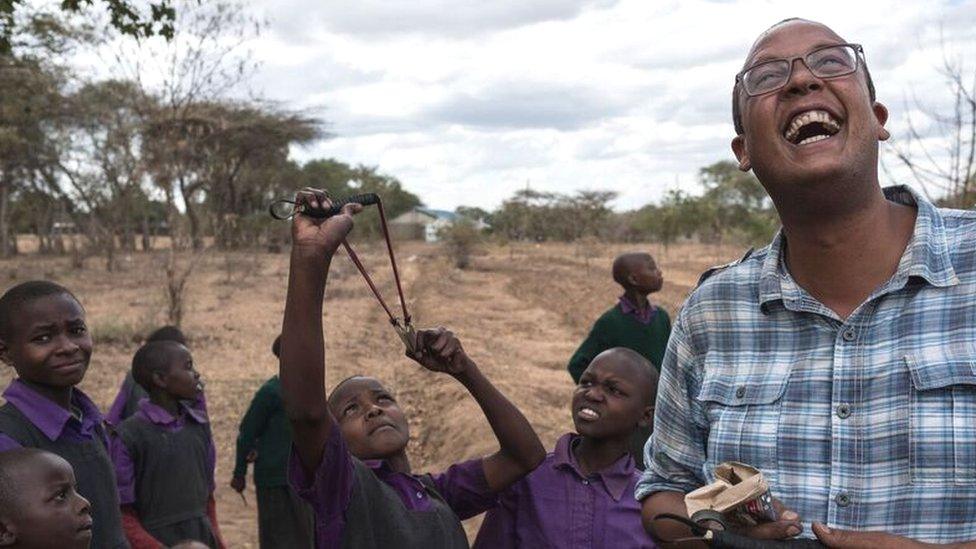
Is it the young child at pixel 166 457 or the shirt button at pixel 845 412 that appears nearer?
the shirt button at pixel 845 412

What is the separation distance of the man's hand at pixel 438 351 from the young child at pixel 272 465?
2765mm

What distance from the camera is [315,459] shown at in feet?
7.64

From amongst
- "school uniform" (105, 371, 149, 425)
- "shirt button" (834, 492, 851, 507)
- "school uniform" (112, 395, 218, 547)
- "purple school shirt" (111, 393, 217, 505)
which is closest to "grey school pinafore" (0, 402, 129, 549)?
"purple school shirt" (111, 393, 217, 505)

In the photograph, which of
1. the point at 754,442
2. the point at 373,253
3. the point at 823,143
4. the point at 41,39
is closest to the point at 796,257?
the point at 823,143

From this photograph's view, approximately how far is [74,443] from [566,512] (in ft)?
4.72

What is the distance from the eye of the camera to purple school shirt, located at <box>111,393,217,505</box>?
396cm

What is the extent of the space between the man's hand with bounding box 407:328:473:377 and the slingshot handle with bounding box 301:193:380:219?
1.49ft

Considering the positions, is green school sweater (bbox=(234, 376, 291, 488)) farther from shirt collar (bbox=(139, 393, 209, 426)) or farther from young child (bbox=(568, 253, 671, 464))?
young child (bbox=(568, 253, 671, 464))

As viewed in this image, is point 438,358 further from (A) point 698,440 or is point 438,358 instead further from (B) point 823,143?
(B) point 823,143

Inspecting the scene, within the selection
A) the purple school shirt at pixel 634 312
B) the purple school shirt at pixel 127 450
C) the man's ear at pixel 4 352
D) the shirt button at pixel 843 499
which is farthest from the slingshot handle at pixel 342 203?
the purple school shirt at pixel 634 312

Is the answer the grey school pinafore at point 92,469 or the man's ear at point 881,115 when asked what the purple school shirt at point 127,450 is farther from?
the man's ear at point 881,115

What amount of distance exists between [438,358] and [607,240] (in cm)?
5543

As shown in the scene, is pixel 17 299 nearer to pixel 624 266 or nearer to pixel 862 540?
pixel 862 540

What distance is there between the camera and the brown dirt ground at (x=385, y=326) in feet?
31.8
